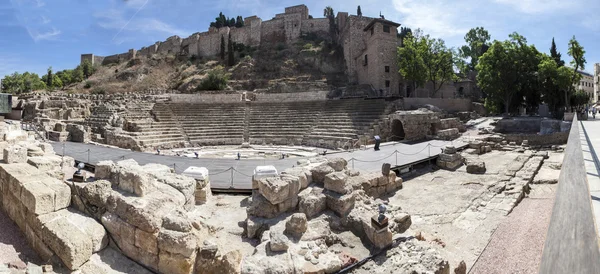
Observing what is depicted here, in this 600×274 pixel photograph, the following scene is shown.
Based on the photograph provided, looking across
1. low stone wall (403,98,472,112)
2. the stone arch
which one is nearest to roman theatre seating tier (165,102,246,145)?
the stone arch

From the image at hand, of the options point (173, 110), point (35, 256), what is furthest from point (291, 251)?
point (173, 110)

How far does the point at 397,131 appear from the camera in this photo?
22531 millimetres

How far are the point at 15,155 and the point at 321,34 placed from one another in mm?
48811

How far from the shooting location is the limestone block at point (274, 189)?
23.3 feet

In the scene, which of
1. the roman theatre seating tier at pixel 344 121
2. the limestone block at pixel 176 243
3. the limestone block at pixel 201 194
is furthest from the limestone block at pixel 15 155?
the roman theatre seating tier at pixel 344 121

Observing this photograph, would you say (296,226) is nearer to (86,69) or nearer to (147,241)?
(147,241)

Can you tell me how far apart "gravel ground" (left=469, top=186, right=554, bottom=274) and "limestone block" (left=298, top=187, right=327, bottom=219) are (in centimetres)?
344

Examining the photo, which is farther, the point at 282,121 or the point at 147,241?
the point at 282,121

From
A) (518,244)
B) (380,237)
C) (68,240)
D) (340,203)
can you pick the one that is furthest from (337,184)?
(68,240)

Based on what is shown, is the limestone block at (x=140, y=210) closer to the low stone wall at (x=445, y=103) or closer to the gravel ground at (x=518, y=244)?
the gravel ground at (x=518, y=244)

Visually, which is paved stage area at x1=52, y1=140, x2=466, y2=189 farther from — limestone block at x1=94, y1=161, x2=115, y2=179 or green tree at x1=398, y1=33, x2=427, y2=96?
green tree at x1=398, y1=33, x2=427, y2=96

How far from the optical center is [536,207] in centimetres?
964

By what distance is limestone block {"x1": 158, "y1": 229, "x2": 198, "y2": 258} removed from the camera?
5367 mm

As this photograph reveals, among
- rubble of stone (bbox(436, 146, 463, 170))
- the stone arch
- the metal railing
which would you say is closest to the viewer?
the metal railing
